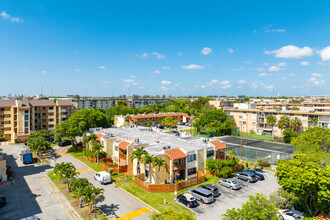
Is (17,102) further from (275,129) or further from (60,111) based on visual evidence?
(275,129)

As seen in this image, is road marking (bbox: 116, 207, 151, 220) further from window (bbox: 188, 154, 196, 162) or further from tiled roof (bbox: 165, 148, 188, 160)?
window (bbox: 188, 154, 196, 162)

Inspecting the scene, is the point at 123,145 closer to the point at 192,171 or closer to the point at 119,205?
the point at 192,171

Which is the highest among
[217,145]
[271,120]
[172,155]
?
[271,120]

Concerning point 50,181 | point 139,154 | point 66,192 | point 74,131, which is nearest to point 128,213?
point 139,154

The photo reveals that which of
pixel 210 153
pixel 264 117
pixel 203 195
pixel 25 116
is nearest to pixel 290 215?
pixel 203 195

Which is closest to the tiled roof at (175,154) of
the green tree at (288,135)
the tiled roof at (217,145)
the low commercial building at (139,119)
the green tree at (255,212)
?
the tiled roof at (217,145)

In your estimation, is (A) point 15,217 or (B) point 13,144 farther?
(B) point 13,144

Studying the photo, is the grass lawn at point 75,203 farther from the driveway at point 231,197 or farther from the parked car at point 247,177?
the parked car at point 247,177
